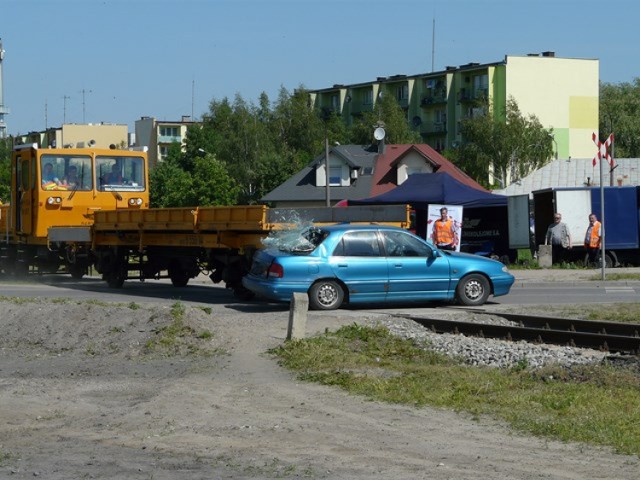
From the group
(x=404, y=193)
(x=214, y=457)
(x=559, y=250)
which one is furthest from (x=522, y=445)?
(x=404, y=193)

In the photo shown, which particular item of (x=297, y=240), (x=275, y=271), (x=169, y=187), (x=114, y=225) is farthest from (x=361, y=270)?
(x=169, y=187)

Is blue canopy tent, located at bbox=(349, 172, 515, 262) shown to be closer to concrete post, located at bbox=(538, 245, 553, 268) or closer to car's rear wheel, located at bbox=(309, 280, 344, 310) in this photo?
concrete post, located at bbox=(538, 245, 553, 268)

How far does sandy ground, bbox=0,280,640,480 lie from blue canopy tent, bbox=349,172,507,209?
69.7ft

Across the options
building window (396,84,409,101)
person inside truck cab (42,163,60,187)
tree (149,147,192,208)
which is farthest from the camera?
building window (396,84,409,101)

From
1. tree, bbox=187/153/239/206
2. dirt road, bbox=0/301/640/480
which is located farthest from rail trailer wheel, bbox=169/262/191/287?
tree, bbox=187/153/239/206

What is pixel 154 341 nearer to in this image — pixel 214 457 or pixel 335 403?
pixel 335 403

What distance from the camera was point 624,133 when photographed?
347ft

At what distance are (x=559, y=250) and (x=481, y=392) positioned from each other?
23909mm

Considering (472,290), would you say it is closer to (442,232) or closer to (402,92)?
(442,232)

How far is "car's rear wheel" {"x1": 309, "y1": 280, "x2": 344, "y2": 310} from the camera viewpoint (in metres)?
20.0

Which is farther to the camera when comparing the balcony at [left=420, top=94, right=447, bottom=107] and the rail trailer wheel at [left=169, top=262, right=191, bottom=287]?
the balcony at [left=420, top=94, right=447, bottom=107]

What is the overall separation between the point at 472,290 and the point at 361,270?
2.25 meters

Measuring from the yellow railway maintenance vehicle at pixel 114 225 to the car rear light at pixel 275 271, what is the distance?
1.76m

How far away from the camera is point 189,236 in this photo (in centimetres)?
2392
